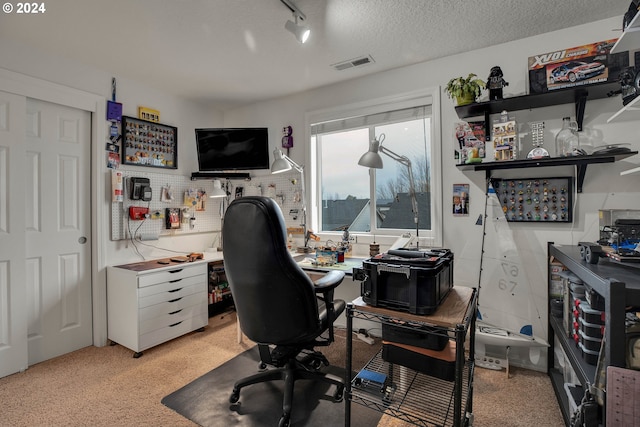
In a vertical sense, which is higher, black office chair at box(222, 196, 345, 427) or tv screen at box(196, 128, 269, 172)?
tv screen at box(196, 128, 269, 172)

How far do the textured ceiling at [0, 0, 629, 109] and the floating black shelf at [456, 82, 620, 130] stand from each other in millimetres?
514

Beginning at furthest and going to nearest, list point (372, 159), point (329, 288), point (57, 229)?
1. point (57, 229)
2. point (372, 159)
3. point (329, 288)

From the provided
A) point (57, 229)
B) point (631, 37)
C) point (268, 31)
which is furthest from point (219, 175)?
point (631, 37)

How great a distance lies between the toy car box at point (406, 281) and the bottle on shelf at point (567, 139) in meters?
1.31

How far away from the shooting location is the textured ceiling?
1904 mm

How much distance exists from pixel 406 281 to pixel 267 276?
0.70 metres

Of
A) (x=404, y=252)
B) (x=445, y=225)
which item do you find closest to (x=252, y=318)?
(x=404, y=252)

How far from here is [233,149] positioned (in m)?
3.46

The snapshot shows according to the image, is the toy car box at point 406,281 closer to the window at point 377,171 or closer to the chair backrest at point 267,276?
the chair backrest at point 267,276

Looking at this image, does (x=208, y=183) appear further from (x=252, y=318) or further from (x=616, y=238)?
(x=616, y=238)

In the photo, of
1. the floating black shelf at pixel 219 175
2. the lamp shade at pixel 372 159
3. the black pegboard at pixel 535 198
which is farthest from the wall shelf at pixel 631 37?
the floating black shelf at pixel 219 175

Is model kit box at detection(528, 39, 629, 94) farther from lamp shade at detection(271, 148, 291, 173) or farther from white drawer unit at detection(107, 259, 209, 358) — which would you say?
white drawer unit at detection(107, 259, 209, 358)

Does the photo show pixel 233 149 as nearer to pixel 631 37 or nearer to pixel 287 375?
pixel 287 375

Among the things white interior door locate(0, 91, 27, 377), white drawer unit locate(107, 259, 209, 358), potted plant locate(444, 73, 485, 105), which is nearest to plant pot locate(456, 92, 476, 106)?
potted plant locate(444, 73, 485, 105)
